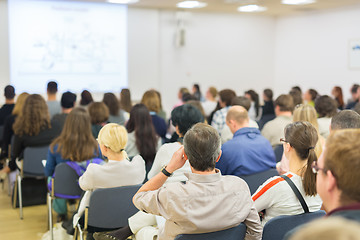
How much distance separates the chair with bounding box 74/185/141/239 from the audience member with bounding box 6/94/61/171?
6.39ft

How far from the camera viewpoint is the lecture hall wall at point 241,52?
10414mm

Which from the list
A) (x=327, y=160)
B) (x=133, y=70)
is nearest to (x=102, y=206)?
(x=327, y=160)

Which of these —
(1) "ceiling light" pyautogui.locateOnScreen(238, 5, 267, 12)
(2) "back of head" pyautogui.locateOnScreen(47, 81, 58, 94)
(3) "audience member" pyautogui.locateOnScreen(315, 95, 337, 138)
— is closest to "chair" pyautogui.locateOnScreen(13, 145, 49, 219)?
(2) "back of head" pyautogui.locateOnScreen(47, 81, 58, 94)

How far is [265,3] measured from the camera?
9.73 m

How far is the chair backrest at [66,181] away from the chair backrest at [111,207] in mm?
874

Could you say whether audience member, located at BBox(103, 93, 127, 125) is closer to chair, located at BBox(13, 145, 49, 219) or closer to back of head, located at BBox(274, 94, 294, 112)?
chair, located at BBox(13, 145, 49, 219)

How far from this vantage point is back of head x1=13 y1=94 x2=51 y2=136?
4.57 metres

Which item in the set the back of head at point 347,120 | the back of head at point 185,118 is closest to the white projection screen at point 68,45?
the back of head at point 185,118

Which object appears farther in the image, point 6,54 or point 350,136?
point 6,54

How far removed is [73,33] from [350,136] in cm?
894

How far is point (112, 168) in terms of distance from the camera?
298 cm

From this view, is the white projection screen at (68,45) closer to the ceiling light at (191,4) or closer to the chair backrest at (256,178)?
the ceiling light at (191,4)

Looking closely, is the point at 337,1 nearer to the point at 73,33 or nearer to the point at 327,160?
the point at 73,33

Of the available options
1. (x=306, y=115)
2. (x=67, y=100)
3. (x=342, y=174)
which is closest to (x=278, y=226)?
(x=342, y=174)
